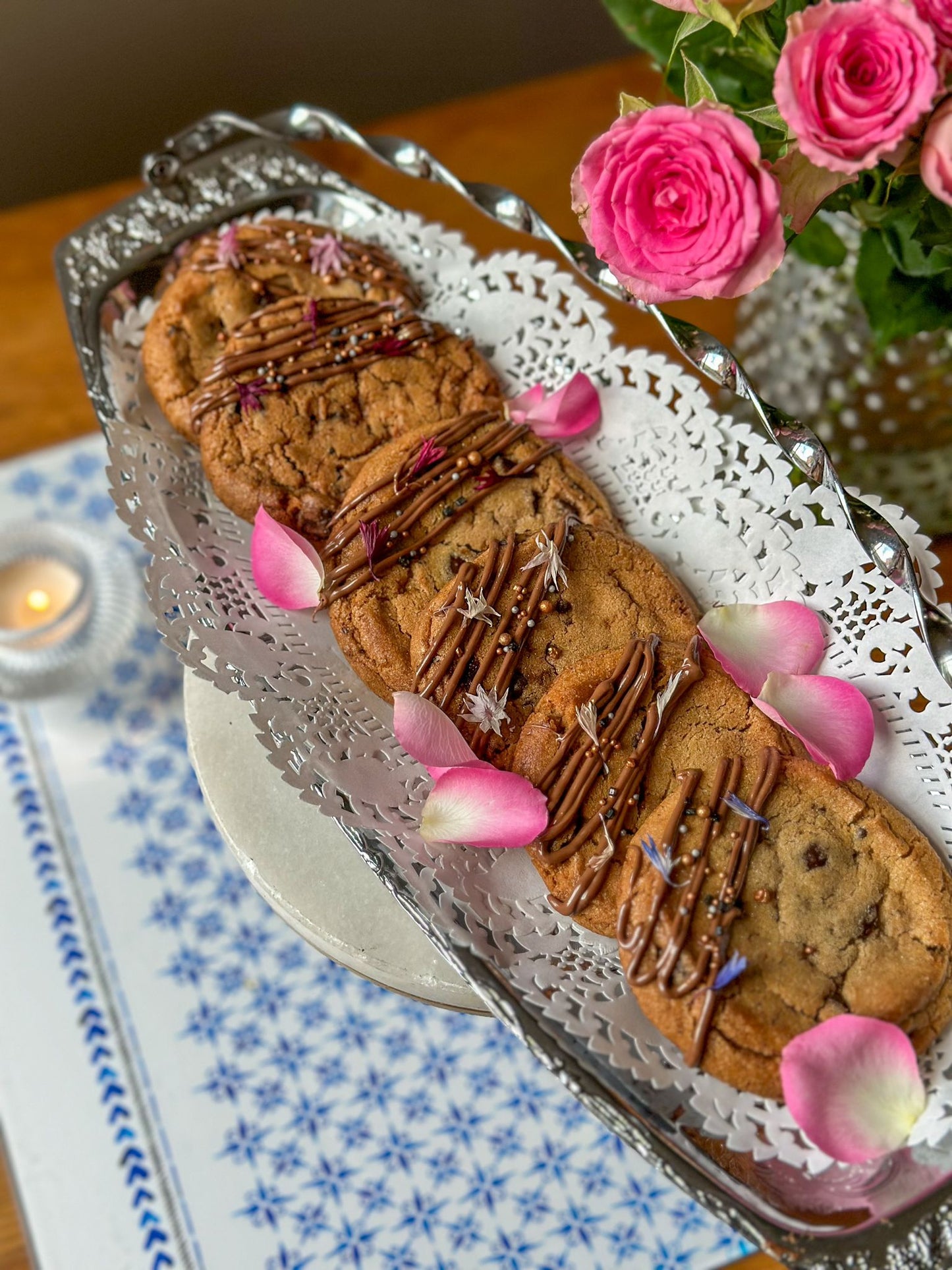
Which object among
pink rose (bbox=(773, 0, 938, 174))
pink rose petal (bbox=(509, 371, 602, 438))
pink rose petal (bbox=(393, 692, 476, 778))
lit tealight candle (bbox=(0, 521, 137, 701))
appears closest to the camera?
pink rose (bbox=(773, 0, 938, 174))

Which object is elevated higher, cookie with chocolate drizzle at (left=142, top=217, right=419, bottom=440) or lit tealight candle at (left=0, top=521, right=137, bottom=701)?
cookie with chocolate drizzle at (left=142, top=217, right=419, bottom=440)

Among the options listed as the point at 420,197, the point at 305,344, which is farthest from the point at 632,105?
the point at 420,197

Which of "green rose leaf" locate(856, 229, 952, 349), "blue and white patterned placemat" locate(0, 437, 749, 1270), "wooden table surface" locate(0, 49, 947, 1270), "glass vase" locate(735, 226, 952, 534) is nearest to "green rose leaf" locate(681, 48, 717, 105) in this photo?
"green rose leaf" locate(856, 229, 952, 349)

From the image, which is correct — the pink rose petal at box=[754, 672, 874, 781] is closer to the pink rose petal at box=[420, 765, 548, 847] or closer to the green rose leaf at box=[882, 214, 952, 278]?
the pink rose petal at box=[420, 765, 548, 847]

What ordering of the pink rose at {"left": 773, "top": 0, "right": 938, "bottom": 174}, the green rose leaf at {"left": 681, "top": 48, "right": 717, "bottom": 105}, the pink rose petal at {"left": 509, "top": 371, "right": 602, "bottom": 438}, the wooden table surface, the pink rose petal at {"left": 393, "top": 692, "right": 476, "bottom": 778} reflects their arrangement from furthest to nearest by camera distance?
the wooden table surface, the pink rose petal at {"left": 509, "top": 371, "right": 602, "bottom": 438}, the pink rose petal at {"left": 393, "top": 692, "right": 476, "bottom": 778}, the green rose leaf at {"left": 681, "top": 48, "right": 717, "bottom": 105}, the pink rose at {"left": 773, "top": 0, "right": 938, "bottom": 174}

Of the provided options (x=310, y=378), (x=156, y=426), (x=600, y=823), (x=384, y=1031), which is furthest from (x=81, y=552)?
(x=600, y=823)

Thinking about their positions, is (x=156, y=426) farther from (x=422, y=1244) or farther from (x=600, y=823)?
(x=422, y=1244)

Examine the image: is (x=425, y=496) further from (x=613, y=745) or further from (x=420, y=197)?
(x=420, y=197)
